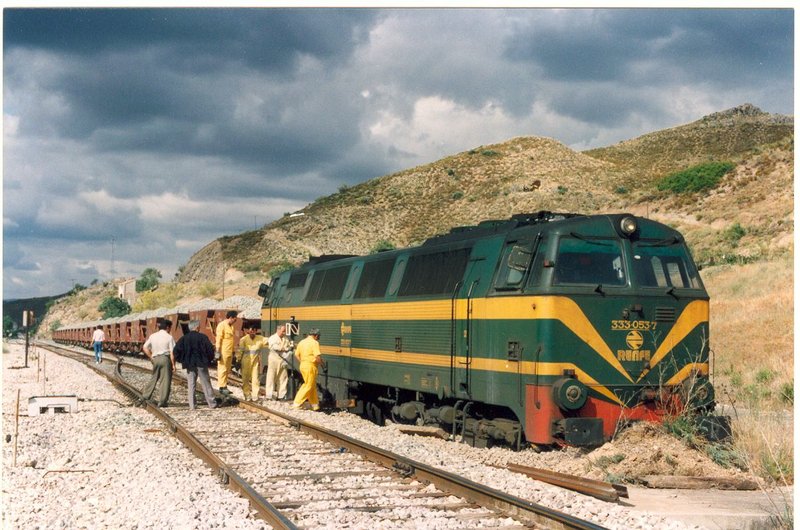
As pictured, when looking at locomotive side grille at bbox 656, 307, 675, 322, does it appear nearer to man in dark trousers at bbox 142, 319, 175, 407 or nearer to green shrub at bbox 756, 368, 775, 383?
green shrub at bbox 756, 368, 775, 383

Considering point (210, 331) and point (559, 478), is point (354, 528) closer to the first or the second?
point (559, 478)

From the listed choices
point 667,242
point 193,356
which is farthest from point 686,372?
point 193,356

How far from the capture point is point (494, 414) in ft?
43.3

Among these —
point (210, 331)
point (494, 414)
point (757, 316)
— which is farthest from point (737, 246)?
point (494, 414)

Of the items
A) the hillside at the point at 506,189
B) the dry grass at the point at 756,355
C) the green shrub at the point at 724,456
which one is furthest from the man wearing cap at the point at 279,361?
the hillside at the point at 506,189

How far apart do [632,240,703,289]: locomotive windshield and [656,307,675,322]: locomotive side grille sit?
36 centimetres

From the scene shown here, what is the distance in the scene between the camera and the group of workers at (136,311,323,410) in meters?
18.1

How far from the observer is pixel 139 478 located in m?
10.6

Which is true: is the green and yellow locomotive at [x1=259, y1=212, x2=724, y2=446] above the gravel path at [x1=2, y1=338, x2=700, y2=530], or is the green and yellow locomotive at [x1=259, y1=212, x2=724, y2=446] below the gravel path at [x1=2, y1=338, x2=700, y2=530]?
above

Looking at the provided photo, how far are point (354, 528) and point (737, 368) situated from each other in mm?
17631

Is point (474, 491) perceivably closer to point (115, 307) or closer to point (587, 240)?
point (587, 240)

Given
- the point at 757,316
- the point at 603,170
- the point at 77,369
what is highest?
the point at 603,170

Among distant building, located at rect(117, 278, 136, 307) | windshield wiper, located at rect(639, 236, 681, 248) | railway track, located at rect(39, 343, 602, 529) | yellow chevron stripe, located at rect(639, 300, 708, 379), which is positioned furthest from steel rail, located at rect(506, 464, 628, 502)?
distant building, located at rect(117, 278, 136, 307)

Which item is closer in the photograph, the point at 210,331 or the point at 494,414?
the point at 494,414
